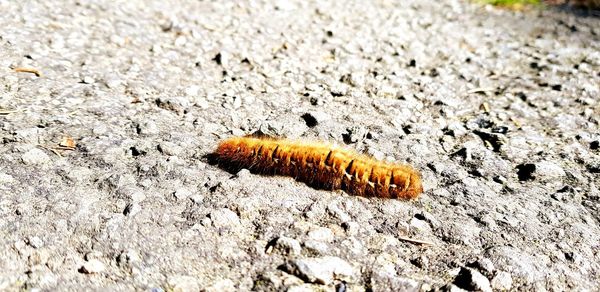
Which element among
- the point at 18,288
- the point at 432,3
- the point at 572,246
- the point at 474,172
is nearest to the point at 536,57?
the point at 432,3

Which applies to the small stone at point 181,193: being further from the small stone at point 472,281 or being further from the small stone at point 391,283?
the small stone at point 472,281

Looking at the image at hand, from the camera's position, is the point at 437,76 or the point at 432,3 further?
the point at 432,3

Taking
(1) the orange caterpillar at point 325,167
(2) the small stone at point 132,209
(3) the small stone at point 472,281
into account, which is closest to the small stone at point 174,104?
(1) the orange caterpillar at point 325,167

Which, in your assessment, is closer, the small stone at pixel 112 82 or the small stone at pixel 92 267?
the small stone at pixel 92 267

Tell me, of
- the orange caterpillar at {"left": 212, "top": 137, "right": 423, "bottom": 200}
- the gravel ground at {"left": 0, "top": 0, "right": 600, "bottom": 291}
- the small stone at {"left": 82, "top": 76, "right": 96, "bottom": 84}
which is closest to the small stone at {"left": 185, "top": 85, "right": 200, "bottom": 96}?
the gravel ground at {"left": 0, "top": 0, "right": 600, "bottom": 291}

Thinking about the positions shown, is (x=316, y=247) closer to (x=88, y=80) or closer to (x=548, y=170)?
(x=548, y=170)

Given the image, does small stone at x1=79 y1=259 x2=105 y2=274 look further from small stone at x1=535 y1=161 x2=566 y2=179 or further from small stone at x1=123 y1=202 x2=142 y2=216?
small stone at x1=535 y1=161 x2=566 y2=179

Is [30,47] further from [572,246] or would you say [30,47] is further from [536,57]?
[536,57]
